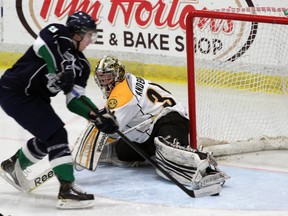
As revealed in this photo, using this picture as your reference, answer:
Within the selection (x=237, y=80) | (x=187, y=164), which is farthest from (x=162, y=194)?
(x=237, y=80)

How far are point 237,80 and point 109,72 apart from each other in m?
1.29

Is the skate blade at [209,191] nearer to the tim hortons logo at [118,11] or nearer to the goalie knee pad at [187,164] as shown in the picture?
the goalie knee pad at [187,164]

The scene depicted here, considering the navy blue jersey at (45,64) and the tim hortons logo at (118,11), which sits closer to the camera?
the navy blue jersey at (45,64)

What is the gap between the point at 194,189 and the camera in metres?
4.53

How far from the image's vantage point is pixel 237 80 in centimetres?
579

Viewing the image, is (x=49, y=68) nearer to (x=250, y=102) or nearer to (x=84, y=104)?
(x=84, y=104)

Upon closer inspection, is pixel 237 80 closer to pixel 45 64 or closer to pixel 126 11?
pixel 126 11

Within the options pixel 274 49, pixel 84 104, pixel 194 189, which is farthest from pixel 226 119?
pixel 84 104

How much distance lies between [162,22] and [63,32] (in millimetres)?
2810

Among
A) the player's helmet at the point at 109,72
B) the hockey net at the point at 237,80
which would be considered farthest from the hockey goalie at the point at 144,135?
the hockey net at the point at 237,80

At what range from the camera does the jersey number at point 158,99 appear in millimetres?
4934

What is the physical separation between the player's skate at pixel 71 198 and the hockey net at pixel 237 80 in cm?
96

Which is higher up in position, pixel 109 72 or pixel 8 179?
pixel 109 72

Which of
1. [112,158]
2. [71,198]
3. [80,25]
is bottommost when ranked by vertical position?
[112,158]
